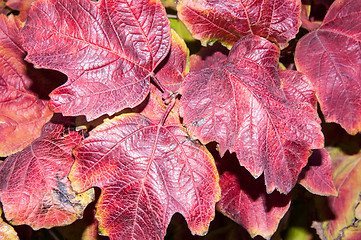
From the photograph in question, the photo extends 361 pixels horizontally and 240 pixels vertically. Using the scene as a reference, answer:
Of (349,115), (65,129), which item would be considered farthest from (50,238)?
(349,115)

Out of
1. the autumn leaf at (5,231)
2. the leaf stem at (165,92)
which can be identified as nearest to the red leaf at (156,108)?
the leaf stem at (165,92)

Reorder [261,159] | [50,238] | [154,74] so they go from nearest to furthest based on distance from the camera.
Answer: [261,159], [154,74], [50,238]

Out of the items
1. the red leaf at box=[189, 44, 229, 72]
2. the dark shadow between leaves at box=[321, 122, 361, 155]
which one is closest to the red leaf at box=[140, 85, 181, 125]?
the red leaf at box=[189, 44, 229, 72]

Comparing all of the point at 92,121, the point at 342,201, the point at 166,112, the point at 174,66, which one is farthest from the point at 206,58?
the point at 342,201

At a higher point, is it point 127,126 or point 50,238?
point 127,126

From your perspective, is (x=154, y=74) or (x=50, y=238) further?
(x=50, y=238)

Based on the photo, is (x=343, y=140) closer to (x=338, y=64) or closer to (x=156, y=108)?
(x=338, y=64)

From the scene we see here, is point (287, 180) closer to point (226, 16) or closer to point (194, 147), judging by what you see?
point (194, 147)
